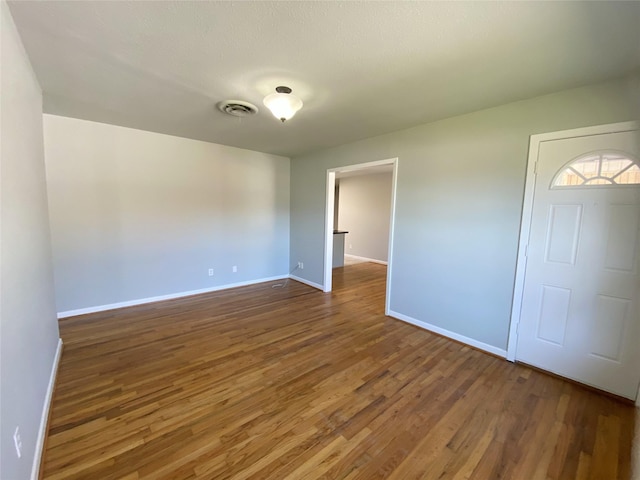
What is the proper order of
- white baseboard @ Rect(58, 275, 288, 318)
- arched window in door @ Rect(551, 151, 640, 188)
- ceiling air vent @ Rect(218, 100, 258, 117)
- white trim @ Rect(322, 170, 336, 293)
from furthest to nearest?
white trim @ Rect(322, 170, 336, 293) < white baseboard @ Rect(58, 275, 288, 318) < ceiling air vent @ Rect(218, 100, 258, 117) < arched window in door @ Rect(551, 151, 640, 188)

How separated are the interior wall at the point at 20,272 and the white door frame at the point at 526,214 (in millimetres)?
3471

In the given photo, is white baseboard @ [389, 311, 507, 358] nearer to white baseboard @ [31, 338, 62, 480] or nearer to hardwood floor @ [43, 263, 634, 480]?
hardwood floor @ [43, 263, 634, 480]

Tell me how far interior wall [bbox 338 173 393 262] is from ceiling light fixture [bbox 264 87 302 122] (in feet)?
17.2

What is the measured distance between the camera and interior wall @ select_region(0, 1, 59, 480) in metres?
1.17

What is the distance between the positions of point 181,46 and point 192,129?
1.97 metres

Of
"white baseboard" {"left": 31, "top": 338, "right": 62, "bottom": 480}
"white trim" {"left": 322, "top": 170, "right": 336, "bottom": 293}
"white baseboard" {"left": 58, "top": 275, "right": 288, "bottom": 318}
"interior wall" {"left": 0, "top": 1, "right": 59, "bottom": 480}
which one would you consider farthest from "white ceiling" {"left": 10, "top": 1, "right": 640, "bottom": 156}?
"white baseboard" {"left": 58, "top": 275, "right": 288, "bottom": 318}

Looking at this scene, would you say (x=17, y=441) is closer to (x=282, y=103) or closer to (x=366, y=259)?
Answer: (x=282, y=103)

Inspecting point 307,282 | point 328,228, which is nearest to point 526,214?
point 328,228

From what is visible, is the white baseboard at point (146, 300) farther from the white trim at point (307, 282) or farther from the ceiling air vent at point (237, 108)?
the ceiling air vent at point (237, 108)

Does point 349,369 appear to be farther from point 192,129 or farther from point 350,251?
point 350,251

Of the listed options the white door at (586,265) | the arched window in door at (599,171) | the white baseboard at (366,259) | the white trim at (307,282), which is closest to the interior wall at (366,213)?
the white baseboard at (366,259)

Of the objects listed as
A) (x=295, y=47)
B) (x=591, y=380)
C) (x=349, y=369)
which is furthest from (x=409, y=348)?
(x=295, y=47)

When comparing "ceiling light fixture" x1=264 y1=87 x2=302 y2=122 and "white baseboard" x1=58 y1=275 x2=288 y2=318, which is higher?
"ceiling light fixture" x1=264 y1=87 x2=302 y2=122

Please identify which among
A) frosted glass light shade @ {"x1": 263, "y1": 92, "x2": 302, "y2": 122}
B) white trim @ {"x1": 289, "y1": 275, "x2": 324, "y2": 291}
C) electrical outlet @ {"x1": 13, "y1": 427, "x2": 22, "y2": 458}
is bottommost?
white trim @ {"x1": 289, "y1": 275, "x2": 324, "y2": 291}
